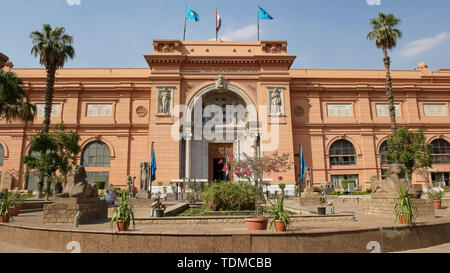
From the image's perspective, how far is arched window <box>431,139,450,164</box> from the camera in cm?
2803

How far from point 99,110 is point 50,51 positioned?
283 inches

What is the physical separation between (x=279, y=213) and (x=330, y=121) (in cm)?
2373

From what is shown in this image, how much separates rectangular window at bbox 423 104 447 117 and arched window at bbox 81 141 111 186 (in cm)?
3224

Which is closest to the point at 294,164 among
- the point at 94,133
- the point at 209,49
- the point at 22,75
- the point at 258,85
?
the point at 258,85

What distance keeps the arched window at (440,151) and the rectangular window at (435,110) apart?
2755 mm

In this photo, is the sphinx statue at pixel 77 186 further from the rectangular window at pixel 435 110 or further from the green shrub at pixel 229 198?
the rectangular window at pixel 435 110

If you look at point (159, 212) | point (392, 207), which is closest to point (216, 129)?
point (159, 212)

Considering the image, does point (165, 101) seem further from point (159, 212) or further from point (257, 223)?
point (257, 223)

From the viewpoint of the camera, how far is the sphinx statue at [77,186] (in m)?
8.89

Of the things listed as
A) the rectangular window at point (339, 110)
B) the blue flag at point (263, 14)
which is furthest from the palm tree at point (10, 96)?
the rectangular window at point (339, 110)
